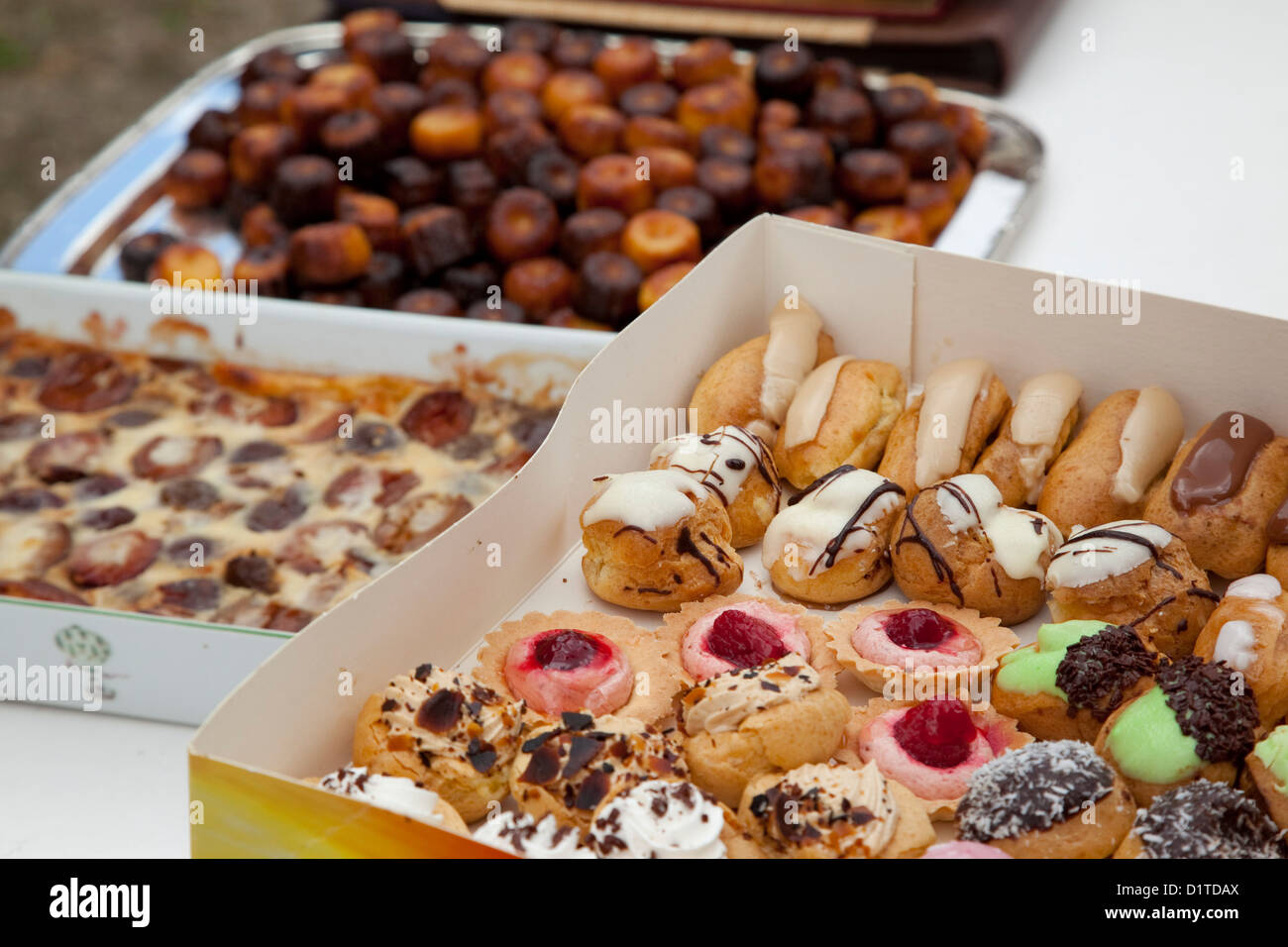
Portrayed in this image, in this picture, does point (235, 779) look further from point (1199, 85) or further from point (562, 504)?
point (1199, 85)

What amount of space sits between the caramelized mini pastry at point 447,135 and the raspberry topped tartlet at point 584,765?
187cm

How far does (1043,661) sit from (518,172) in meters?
1.83

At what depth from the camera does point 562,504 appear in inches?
69.2

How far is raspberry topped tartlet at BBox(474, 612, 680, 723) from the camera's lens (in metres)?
1.49

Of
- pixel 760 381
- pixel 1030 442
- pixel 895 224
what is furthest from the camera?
pixel 895 224

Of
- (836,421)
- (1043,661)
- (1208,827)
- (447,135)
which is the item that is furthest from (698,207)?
(1208,827)

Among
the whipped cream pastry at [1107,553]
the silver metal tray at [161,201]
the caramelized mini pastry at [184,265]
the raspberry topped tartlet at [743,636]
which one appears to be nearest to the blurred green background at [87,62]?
the silver metal tray at [161,201]

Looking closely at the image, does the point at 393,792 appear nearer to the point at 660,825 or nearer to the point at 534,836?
the point at 534,836

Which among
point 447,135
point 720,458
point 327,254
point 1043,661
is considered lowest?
point 1043,661

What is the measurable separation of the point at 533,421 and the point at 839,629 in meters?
0.94

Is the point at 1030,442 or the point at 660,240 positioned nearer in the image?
the point at 1030,442

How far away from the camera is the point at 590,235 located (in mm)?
2707

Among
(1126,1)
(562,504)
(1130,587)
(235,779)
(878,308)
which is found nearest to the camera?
(235,779)

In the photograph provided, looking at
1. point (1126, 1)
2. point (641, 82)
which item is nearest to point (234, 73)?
point (641, 82)
